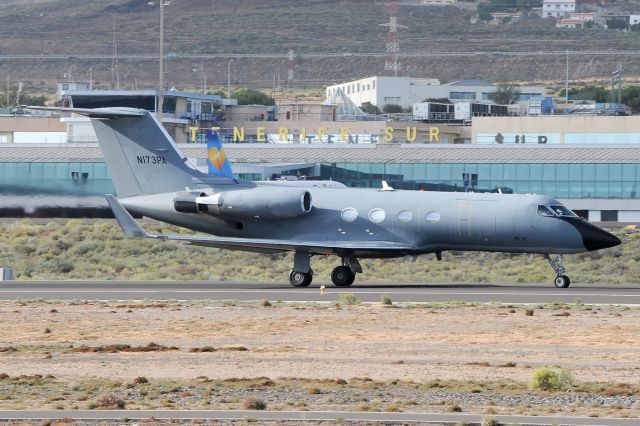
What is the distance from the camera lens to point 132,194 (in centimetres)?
4691

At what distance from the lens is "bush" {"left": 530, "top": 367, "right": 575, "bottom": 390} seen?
22.2 m

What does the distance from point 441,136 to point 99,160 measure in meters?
39.6

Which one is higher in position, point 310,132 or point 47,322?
point 310,132

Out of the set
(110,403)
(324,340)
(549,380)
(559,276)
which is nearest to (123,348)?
(324,340)

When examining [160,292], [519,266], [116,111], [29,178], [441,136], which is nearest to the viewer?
[160,292]

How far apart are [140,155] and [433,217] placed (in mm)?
10190

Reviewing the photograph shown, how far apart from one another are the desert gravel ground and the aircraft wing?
5.57m

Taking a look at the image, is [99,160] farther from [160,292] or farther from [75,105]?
[160,292]

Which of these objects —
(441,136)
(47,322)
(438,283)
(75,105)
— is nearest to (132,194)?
(438,283)

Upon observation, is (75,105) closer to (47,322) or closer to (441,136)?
(441,136)

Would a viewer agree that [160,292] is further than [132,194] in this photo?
No

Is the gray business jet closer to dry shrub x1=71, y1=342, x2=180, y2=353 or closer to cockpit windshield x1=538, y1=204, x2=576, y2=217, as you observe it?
cockpit windshield x1=538, y1=204, x2=576, y2=217

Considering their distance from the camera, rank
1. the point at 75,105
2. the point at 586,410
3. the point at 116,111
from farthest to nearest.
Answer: the point at 75,105, the point at 116,111, the point at 586,410

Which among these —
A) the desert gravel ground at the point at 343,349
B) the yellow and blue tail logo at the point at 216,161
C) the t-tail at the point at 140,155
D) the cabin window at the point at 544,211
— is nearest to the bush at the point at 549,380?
the desert gravel ground at the point at 343,349
